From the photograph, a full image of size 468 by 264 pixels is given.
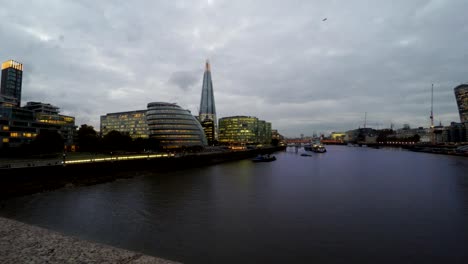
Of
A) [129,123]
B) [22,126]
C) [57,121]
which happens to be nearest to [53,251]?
[22,126]

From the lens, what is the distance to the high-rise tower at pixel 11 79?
14238 cm

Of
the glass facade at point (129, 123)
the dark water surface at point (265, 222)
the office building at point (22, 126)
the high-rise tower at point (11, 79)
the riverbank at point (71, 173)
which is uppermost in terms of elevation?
the high-rise tower at point (11, 79)

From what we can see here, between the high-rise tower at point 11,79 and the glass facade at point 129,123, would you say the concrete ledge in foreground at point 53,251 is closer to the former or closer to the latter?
the glass facade at point 129,123

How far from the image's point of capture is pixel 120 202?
2422 centimetres

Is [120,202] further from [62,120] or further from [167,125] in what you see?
[62,120]

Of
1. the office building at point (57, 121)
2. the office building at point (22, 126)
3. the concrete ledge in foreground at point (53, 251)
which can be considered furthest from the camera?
the office building at point (57, 121)

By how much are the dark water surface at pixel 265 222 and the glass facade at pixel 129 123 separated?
13646 centimetres

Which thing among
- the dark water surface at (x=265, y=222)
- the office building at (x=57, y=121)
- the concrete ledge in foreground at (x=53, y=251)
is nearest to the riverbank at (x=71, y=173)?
the dark water surface at (x=265, y=222)

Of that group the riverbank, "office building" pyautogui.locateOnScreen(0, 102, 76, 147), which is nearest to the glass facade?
"office building" pyautogui.locateOnScreen(0, 102, 76, 147)

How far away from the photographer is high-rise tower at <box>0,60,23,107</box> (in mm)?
142375

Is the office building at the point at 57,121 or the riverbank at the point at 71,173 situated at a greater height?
the office building at the point at 57,121

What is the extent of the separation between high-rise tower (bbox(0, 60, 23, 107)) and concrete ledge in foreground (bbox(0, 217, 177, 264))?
183958 millimetres

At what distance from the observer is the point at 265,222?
18.3 m

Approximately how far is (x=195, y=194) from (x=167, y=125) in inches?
3040
